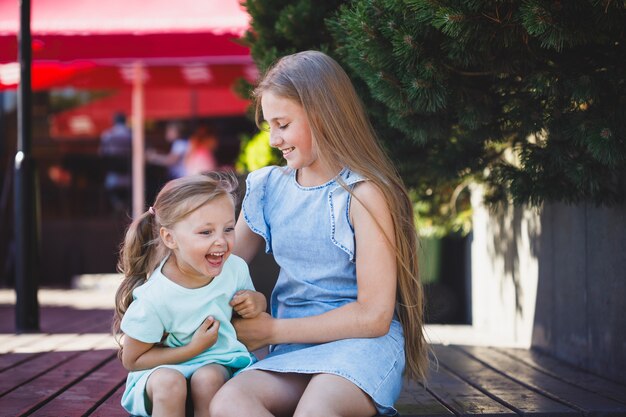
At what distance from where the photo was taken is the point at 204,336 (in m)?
2.20

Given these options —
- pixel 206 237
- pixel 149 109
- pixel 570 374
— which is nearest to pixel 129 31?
pixel 149 109

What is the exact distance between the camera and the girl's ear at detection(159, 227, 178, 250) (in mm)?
2277

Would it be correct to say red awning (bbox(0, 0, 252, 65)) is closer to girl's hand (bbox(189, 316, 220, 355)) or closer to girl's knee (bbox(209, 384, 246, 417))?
girl's hand (bbox(189, 316, 220, 355))

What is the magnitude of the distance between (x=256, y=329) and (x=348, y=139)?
0.58 m

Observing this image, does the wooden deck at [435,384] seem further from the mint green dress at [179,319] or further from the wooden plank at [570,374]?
the mint green dress at [179,319]

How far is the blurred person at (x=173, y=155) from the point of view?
395 inches

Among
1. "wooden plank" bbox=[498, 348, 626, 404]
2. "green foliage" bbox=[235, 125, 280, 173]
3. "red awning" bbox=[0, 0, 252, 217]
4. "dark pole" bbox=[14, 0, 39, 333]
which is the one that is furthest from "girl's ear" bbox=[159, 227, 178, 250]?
"red awning" bbox=[0, 0, 252, 217]

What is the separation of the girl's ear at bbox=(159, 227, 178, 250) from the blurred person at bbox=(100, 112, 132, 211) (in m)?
7.84

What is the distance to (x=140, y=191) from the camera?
7.95 m

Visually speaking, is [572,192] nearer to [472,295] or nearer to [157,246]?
[157,246]

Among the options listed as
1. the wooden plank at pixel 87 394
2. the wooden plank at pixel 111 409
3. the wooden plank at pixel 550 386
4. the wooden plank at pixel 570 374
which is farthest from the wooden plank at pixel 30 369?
the wooden plank at pixel 570 374

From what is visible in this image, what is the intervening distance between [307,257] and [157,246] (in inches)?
16.5

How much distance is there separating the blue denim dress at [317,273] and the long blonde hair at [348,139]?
6 cm

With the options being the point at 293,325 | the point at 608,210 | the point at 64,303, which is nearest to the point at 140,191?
the point at 64,303
